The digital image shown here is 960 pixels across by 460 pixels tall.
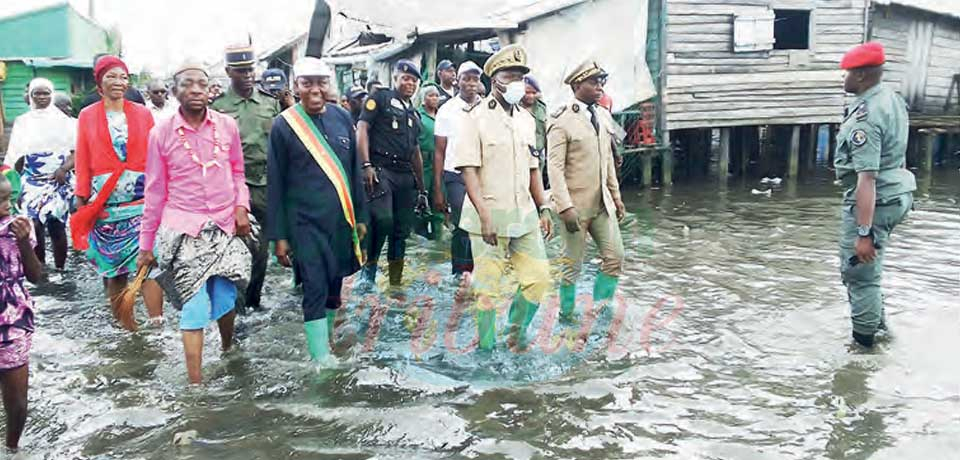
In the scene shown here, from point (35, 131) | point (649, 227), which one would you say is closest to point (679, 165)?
point (649, 227)

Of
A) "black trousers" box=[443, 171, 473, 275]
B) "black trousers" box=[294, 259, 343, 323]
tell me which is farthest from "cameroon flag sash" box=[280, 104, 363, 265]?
"black trousers" box=[443, 171, 473, 275]

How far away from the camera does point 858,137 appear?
4.38 metres

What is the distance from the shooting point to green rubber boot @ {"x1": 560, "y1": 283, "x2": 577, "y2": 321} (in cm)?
538

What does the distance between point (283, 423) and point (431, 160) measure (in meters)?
3.74

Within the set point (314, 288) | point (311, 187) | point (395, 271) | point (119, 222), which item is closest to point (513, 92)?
point (311, 187)

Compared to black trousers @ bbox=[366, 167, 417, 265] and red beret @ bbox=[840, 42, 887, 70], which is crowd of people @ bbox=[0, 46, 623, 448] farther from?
red beret @ bbox=[840, 42, 887, 70]

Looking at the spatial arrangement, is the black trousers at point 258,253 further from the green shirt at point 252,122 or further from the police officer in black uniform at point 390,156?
the police officer in black uniform at point 390,156

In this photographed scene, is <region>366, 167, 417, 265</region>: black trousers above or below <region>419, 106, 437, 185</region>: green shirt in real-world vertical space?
below

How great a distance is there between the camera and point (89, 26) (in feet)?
93.6

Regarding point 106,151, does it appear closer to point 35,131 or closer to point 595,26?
point 35,131

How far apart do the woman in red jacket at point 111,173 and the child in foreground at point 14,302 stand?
59.4 inches

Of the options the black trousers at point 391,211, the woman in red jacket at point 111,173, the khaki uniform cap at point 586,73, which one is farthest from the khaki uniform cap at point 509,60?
the woman in red jacket at point 111,173

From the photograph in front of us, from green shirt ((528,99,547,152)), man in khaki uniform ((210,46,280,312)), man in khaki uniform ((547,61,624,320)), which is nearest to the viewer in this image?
man in khaki uniform ((547,61,624,320))

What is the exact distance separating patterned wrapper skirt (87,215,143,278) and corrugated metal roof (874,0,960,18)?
15.0m
